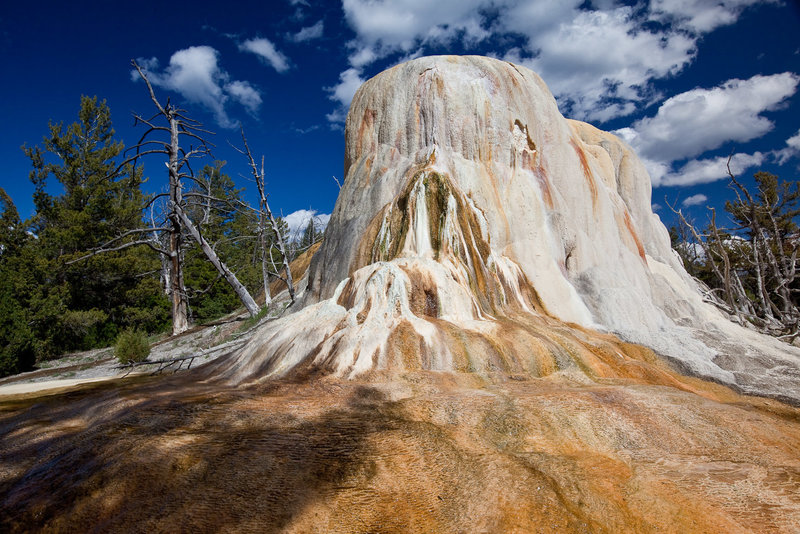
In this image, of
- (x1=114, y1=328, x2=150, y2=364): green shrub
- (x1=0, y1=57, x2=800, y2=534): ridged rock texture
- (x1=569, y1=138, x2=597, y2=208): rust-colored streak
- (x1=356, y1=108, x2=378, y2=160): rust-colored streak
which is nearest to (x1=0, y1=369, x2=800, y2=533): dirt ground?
(x1=0, y1=57, x2=800, y2=534): ridged rock texture

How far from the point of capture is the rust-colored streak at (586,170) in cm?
1312

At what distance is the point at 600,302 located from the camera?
10.6 metres

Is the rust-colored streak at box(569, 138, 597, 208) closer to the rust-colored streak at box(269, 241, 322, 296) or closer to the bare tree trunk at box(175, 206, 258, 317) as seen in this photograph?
the bare tree trunk at box(175, 206, 258, 317)

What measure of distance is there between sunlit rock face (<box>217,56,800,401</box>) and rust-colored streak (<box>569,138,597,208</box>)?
0.20 ft

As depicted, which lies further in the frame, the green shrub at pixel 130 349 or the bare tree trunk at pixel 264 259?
the bare tree trunk at pixel 264 259

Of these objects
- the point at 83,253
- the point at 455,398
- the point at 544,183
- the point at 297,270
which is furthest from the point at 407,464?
the point at 297,270

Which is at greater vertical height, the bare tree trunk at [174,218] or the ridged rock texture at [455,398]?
the bare tree trunk at [174,218]

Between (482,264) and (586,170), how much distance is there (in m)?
6.36

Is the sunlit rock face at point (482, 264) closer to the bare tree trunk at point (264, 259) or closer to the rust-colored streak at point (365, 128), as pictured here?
the rust-colored streak at point (365, 128)

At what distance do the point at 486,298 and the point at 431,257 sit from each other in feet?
4.63

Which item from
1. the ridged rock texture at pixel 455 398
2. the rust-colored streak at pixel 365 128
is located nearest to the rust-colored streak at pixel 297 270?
the rust-colored streak at pixel 365 128

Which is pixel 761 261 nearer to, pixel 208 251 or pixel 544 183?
pixel 544 183

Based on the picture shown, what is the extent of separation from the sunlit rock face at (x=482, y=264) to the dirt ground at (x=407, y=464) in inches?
60.0

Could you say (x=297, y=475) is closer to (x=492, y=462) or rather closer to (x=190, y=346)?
(x=492, y=462)
